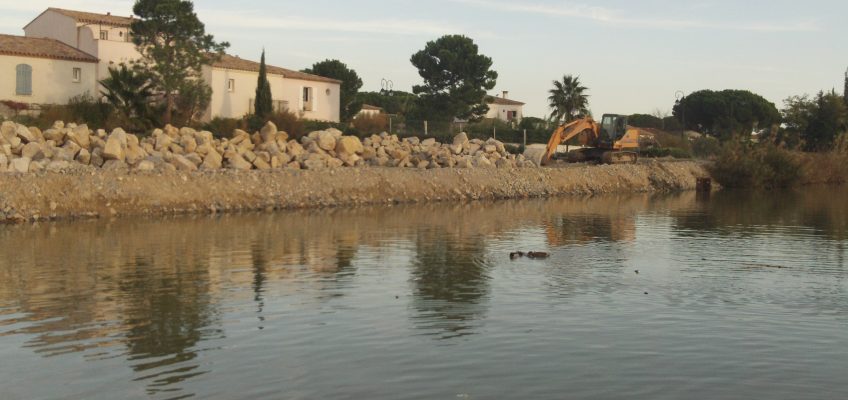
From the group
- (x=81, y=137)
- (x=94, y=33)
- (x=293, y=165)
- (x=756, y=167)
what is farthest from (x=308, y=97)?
(x=81, y=137)

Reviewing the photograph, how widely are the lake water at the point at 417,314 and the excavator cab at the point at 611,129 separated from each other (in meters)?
25.8

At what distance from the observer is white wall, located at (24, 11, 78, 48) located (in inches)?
2421

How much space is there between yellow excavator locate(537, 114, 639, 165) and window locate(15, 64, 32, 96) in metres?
28.6

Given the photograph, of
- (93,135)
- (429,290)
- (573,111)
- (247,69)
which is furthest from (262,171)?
(573,111)

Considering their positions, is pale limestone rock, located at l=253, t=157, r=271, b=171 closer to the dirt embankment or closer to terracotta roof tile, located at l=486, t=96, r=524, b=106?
the dirt embankment

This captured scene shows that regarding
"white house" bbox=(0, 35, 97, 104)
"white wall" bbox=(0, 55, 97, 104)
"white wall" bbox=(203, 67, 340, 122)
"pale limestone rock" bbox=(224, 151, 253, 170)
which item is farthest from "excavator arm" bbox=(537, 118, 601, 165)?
"white house" bbox=(0, 35, 97, 104)

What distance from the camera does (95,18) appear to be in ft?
206

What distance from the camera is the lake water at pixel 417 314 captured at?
10539 millimetres

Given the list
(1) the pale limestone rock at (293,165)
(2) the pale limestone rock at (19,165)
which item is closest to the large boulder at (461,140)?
(1) the pale limestone rock at (293,165)

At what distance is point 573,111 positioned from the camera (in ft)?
295

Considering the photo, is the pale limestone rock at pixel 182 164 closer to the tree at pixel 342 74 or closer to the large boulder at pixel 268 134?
the large boulder at pixel 268 134

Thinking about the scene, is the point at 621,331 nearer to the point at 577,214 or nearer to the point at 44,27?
the point at 577,214

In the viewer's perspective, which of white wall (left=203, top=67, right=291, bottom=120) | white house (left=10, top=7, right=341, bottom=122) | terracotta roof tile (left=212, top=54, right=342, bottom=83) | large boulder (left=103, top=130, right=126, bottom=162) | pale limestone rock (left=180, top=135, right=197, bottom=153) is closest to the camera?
large boulder (left=103, top=130, right=126, bottom=162)

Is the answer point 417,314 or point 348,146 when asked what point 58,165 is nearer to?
point 348,146
